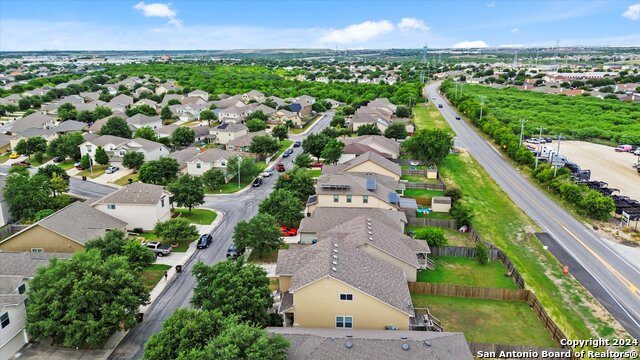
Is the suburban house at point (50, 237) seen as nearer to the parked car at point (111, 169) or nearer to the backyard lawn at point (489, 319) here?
the backyard lawn at point (489, 319)

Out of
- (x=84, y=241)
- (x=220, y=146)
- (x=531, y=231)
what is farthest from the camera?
(x=220, y=146)

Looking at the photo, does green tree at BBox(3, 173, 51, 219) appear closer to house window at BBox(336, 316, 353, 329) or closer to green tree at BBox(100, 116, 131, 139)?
green tree at BBox(100, 116, 131, 139)

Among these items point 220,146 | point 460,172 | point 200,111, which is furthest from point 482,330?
point 200,111

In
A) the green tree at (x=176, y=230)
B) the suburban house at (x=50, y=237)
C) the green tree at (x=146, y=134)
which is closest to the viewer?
the suburban house at (x=50, y=237)

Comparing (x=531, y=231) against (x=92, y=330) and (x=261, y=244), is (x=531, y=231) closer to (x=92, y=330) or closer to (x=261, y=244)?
(x=261, y=244)

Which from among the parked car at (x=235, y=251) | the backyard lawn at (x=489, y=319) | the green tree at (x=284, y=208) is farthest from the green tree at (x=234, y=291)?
the green tree at (x=284, y=208)

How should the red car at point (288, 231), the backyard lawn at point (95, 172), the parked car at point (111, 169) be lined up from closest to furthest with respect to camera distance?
the red car at point (288, 231), the backyard lawn at point (95, 172), the parked car at point (111, 169)

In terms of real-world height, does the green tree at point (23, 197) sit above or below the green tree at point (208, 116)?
below
